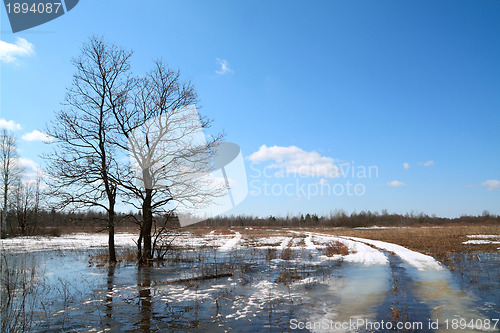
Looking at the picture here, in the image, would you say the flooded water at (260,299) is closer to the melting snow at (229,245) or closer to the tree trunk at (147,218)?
the tree trunk at (147,218)

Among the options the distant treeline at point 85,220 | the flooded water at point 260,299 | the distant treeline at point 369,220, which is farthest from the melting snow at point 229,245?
the distant treeline at point 369,220

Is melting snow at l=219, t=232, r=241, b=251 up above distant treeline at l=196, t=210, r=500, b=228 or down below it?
above

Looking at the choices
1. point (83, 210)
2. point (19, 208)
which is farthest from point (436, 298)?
point (19, 208)

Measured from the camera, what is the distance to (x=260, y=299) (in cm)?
909

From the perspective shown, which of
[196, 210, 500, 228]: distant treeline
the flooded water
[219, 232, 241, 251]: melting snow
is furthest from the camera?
[196, 210, 500, 228]: distant treeline

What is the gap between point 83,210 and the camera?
16.4m

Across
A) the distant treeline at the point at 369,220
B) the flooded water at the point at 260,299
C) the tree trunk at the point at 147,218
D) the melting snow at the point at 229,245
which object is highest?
the tree trunk at the point at 147,218

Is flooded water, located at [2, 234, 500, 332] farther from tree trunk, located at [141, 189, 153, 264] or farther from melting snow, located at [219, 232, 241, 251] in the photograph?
melting snow, located at [219, 232, 241, 251]

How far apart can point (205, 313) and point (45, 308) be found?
4349 millimetres

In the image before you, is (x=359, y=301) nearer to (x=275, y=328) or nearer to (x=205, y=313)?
(x=275, y=328)

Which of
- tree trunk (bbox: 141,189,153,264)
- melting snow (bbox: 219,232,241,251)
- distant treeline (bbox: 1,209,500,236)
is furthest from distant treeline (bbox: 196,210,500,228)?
tree trunk (bbox: 141,189,153,264)

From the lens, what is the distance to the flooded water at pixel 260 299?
689cm

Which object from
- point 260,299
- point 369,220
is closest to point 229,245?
point 260,299

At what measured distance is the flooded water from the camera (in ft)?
22.6
